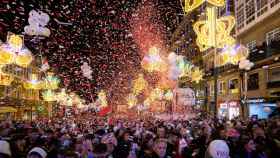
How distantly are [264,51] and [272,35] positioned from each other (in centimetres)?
140

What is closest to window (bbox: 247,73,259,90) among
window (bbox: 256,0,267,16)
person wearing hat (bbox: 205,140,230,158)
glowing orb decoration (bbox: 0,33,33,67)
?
window (bbox: 256,0,267,16)

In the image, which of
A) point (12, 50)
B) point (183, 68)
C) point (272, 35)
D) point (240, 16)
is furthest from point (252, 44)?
point (12, 50)

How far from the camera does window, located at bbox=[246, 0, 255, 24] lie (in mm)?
39522

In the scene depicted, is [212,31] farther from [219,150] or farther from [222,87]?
[222,87]

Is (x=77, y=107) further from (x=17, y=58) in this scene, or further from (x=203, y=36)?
(x=203, y=36)

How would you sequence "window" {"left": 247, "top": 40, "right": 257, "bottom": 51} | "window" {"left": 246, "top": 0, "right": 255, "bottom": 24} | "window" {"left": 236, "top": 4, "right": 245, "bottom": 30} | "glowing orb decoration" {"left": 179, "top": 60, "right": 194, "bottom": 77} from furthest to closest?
"window" {"left": 236, "top": 4, "right": 245, "bottom": 30}
"window" {"left": 247, "top": 40, "right": 257, "bottom": 51}
"window" {"left": 246, "top": 0, "right": 255, "bottom": 24}
"glowing orb decoration" {"left": 179, "top": 60, "right": 194, "bottom": 77}

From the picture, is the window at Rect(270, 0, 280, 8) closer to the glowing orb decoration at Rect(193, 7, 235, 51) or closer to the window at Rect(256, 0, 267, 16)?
the window at Rect(256, 0, 267, 16)

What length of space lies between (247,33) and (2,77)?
941 inches

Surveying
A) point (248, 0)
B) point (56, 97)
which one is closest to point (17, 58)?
point (248, 0)

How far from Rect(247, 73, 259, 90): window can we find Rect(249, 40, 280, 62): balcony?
2187 mm

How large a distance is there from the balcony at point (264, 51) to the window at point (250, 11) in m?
3.15

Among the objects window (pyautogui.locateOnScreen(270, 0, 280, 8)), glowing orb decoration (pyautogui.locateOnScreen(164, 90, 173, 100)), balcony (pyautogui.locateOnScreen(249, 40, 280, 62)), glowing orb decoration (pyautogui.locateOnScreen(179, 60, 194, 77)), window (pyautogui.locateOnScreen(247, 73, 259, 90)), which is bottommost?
glowing orb decoration (pyautogui.locateOnScreen(164, 90, 173, 100))

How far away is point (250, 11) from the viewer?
4028 centimetres

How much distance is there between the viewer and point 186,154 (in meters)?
9.62
